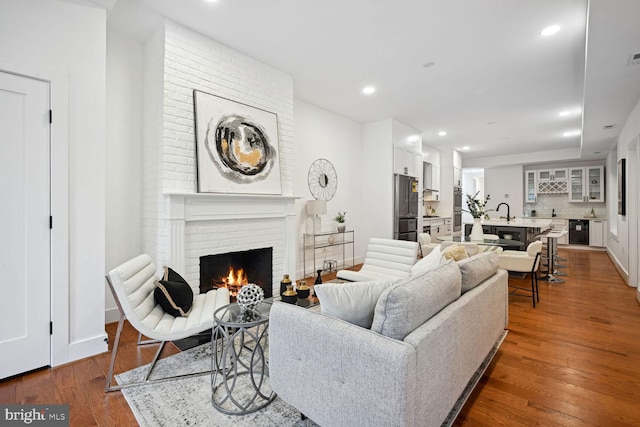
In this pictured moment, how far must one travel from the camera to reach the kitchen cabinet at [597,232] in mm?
8188

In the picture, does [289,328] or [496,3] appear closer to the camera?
[289,328]

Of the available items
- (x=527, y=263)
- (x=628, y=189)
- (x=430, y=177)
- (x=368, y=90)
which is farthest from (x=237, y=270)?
(x=430, y=177)

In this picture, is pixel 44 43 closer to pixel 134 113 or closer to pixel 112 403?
pixel 134 113

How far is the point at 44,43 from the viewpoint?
2.18m

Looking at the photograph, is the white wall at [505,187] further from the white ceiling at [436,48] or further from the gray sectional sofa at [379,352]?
the gray sectional sofa at [379,352]

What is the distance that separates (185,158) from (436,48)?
2.84m

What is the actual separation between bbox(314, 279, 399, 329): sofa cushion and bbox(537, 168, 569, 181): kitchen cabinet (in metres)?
10.4

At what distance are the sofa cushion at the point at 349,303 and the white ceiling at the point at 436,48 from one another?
234 cm

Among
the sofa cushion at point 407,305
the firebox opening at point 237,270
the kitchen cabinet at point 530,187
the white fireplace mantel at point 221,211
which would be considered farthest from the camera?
the kitchen cabinet at point 530,187

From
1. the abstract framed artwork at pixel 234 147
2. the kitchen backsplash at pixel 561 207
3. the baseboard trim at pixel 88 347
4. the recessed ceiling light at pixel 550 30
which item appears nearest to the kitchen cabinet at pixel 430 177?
the kitchen backsplash at pixel 561 207

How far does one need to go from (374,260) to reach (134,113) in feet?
9.91

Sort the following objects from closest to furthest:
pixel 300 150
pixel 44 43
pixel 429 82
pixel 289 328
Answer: pixel 289 328 → pixel 44 43 → pixel 429 82 → pixel 300 150

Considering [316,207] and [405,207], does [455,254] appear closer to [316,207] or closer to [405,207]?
[316,207]

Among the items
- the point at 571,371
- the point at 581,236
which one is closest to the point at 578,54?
the point at 571,371
